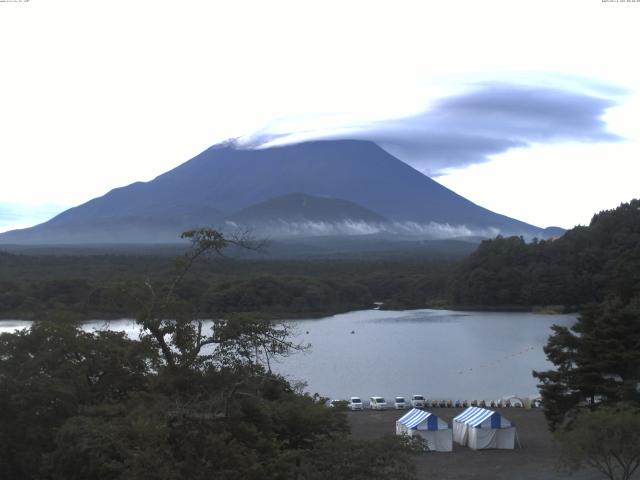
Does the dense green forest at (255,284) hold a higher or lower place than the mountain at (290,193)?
lower

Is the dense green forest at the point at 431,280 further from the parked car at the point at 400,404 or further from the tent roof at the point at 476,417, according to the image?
the tent roof at the point at 476,417

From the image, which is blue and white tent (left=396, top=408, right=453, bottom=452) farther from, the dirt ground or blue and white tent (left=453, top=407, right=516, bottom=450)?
blue and white tent (left=453, top=407, right=516, bottom=450)

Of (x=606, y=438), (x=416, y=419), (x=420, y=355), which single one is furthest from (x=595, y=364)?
(x=420, y=355)

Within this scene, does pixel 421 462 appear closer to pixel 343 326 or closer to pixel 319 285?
pixel 343 326

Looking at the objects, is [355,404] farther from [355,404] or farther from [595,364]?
[595,364]

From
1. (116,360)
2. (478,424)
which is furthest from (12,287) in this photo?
(116,360)

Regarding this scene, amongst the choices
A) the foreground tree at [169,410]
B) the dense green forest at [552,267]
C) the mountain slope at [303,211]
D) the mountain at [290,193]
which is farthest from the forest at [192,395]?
the mountain at [290,193]
